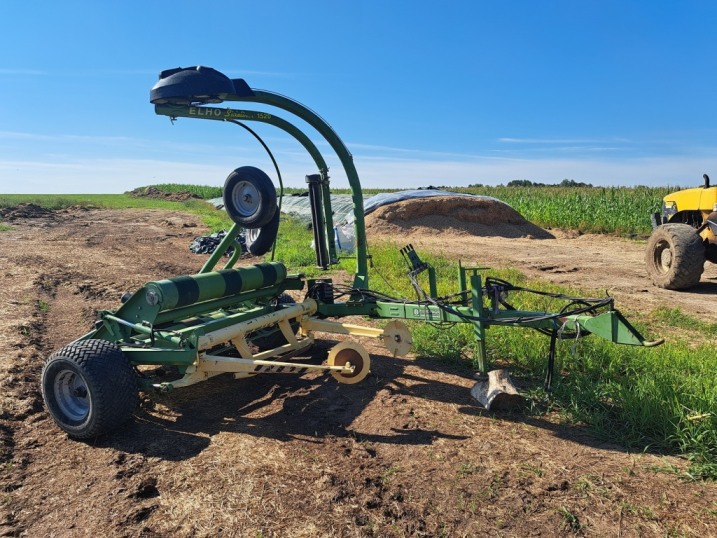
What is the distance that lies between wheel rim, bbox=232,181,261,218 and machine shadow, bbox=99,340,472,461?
170 centimetres

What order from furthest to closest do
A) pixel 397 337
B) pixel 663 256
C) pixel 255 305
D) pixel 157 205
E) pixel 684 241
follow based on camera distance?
1. pixel 157 205
2. pixel 663 256
3. pixel 684 241
4. pixel 255 305
5. pixel 397 337

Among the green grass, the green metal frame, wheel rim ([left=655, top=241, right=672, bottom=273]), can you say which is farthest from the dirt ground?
the green grass

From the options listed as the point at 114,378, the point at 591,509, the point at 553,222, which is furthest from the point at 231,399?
the point at 553,222

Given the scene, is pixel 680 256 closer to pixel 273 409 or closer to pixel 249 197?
pixel 249 197

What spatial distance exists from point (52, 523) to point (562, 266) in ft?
37.6

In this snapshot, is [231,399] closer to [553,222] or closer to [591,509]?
[591,509]

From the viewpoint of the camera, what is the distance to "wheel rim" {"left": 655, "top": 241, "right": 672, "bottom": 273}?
992 centimetres

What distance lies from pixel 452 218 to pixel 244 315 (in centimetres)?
1683

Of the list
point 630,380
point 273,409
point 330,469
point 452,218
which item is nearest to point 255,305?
point 273,409

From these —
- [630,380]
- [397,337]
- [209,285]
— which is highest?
[209,285]

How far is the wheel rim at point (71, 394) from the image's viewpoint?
4.52 metres

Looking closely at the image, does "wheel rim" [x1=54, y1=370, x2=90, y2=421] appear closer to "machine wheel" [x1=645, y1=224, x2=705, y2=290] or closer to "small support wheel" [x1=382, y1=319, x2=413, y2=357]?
"small support wheel" [x1=382, y1=319, x2=413, y2=357]

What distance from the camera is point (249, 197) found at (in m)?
5.56

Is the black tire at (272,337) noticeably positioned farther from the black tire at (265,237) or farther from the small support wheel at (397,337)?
the small support wheel at (397,337)
